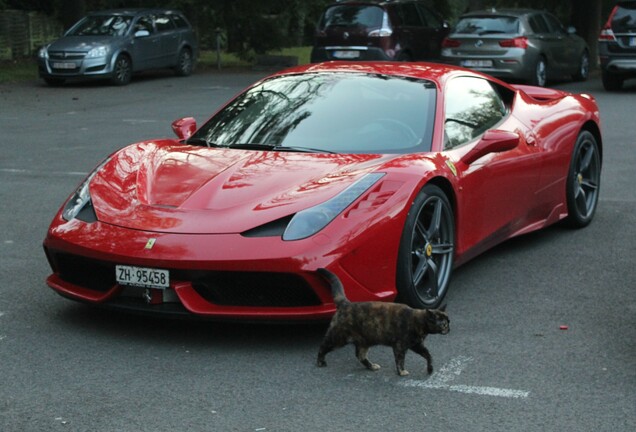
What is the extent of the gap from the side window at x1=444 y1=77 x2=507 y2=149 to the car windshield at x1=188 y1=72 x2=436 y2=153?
0.15 m

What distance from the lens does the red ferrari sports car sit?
562 cm

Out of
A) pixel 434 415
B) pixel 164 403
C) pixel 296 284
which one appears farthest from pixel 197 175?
pixel 434 415

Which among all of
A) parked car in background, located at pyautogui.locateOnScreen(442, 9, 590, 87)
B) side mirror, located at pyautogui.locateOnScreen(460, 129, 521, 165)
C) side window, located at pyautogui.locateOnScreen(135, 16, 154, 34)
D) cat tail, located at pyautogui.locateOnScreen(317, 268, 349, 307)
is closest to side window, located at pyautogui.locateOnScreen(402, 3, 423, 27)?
parked car in background, located at pyautogui.locateOnScreen(442, 9, 590, 87)

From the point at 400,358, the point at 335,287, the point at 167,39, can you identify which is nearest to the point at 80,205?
the point at 335,287

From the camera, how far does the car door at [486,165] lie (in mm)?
6855

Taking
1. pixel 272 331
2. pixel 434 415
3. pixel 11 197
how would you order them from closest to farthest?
pixel 434 415, pixel 272 331, pixel 11 197

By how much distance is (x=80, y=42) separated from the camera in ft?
79.2

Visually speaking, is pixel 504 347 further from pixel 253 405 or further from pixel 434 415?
pixel 253 405

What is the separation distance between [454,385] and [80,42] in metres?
20.3

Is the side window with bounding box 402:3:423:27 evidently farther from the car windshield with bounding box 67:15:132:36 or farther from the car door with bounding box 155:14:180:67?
the car windshield with bounding box 67:15:132:36

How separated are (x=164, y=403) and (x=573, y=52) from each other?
20560 millimetres

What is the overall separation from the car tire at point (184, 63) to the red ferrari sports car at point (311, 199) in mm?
19766

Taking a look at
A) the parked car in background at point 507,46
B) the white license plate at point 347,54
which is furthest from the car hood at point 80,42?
the parked car in background at point 507,46

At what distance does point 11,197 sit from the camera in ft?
33.5
